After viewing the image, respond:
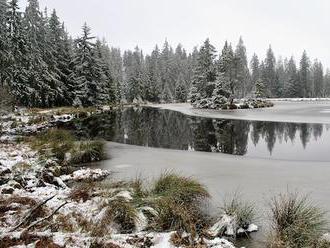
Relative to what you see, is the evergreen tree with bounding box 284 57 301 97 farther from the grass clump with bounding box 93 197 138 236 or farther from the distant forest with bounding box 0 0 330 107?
the grass clump with bounding box 93 197 138 236

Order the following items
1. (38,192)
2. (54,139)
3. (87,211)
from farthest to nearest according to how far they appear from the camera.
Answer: (54,139)
(38,192)
(87,211)

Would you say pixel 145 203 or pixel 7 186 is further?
pixel 7 186

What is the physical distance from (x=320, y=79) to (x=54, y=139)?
398ft

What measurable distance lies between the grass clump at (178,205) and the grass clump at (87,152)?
7.27 meters

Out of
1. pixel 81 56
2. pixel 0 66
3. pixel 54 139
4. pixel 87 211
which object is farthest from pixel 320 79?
pixel 87 211

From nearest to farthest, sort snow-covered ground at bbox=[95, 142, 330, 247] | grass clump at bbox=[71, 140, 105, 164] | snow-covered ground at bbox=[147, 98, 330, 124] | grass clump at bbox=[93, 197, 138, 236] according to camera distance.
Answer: grass clump at bbox=[93, 197, 138, 236], snow-covered ground at bbox=[95, 142, 330, 247], grass clump at bbox=[71, 140, 105, 164], snow-covered ground at bbox=[147, 98, 330, 124]

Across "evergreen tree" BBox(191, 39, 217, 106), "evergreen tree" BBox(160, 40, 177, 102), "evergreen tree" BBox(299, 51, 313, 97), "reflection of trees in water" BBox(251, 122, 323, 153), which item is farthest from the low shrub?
"evergreen tree" BBox(299, 51, 313, 97)

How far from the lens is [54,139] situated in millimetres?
18297

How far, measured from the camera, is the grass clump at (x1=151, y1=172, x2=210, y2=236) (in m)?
7.10

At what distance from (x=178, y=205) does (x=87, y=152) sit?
9.32m

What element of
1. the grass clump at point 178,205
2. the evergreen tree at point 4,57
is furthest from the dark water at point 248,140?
the evergreen tree at point 4,57

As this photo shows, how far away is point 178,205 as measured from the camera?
25.2 feet

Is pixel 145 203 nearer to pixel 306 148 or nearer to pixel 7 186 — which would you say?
pixel 7 186

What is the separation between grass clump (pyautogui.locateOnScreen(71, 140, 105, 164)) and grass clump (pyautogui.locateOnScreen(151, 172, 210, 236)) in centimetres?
727
